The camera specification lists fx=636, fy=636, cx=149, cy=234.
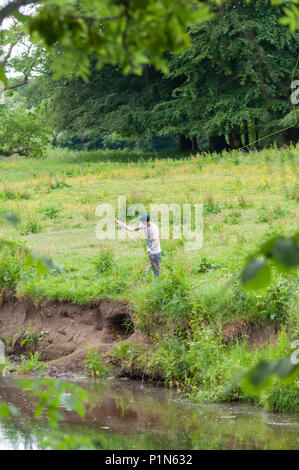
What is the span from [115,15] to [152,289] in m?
10.1

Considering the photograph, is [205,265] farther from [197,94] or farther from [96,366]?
[197,94]

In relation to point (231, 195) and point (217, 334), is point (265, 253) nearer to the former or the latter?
point (217, 334)

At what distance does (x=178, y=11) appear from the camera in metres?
2.16

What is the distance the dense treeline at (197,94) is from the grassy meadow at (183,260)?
561 centimetres

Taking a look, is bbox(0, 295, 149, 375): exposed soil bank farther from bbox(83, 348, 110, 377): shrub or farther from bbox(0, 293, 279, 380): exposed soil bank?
bbox(83, 348, 110, 377): shrub

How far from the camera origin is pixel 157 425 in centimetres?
923

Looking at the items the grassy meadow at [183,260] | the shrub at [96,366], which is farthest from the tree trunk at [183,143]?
the shrub at [96,366]

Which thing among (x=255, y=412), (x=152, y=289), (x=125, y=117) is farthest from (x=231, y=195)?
(x=125, y=117)

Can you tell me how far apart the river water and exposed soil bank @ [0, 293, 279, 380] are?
1.31 meters

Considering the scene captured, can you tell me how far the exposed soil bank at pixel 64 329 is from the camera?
12.7 meters

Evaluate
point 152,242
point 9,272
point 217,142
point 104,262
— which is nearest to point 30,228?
point 9,272

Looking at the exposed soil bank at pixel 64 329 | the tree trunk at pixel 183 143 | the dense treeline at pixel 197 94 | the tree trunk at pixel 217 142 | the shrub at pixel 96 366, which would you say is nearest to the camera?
the shrub at pixel 96 366

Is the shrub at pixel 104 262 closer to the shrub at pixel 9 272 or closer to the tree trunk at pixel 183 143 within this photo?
the shrub at pixel 9 272

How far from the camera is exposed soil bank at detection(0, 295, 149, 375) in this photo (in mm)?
12742
